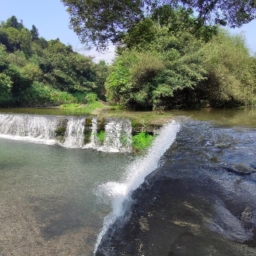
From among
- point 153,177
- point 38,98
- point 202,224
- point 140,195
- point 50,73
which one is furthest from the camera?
point 50,73

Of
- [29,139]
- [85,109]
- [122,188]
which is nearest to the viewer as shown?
[122,188]

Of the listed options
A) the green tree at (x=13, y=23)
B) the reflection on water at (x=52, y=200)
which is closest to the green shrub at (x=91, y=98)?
the reflection on water at (x=52, y=200)

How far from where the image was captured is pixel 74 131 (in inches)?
419

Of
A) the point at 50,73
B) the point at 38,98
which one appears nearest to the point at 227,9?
the point at 38,98

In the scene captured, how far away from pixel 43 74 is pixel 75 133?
20239 mm

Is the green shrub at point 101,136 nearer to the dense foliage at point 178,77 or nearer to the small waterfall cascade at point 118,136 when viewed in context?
the small waterfall cascade at point 118,136

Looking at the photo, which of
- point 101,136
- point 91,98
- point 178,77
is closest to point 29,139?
point 101,136

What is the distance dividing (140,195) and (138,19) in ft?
13.5

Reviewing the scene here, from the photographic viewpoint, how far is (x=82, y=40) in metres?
6.89

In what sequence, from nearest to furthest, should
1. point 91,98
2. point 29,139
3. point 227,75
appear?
point 29,139 → point 227,75 → point 91,98

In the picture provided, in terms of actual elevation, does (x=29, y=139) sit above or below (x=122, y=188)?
below

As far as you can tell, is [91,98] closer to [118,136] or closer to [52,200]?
[118,136]

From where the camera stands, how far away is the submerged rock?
265 centimetres

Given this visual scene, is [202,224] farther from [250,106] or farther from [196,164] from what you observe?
[250,106]
